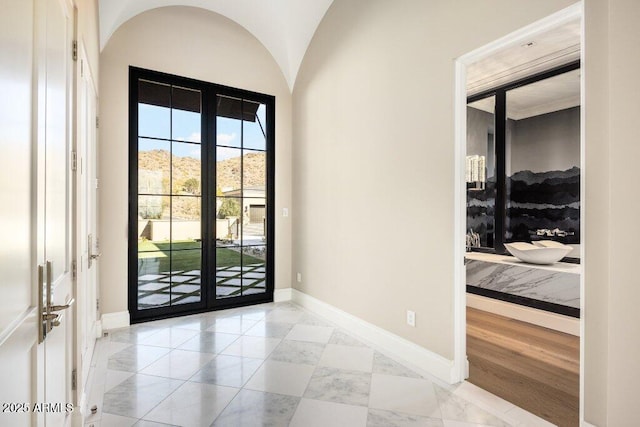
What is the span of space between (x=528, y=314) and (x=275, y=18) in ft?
14.9

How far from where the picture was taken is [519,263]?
3775mm

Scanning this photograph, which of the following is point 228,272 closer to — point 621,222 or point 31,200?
point 31,200

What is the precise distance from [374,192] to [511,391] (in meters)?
1.86

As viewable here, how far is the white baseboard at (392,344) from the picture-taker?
2.53 m

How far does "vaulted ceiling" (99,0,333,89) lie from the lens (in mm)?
3733

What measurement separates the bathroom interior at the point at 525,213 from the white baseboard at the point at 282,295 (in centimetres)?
228

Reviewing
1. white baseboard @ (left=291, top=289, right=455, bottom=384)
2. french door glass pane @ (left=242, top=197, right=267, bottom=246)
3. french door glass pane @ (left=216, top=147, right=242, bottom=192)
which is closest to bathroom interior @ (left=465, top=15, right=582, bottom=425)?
white baseboard @ (left=291, top=289, right=455, bottom=384)

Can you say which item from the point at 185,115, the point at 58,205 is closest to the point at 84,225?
the point at 58,205

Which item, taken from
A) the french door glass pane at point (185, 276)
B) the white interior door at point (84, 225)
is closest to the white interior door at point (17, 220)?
the white interior door at point (84, 225)

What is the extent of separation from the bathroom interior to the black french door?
108 inches

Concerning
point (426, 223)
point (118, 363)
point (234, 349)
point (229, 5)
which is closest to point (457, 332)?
point (426, 223)

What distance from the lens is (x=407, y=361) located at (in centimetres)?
279

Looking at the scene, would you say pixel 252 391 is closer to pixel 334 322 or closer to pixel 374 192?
pixel 334 322

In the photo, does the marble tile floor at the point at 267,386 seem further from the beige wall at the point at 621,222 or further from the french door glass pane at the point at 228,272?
the french door glass pane at the point at 228,272
